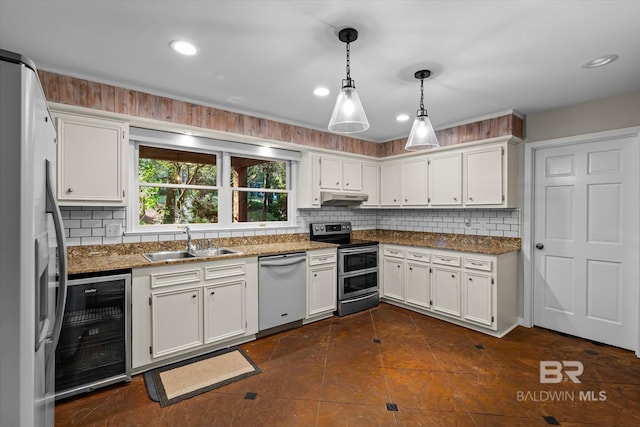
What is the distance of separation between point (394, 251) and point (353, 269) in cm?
66

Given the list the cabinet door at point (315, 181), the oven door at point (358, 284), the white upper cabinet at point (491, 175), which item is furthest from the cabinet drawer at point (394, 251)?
the cabinet door at point (315, 181)

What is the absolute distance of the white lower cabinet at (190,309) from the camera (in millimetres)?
2498

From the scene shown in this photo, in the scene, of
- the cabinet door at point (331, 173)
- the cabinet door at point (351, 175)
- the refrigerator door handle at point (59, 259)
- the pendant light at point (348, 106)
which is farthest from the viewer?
the cabinet door at point (351, 175)

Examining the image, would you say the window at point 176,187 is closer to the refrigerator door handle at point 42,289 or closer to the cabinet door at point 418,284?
the refrigerator door handle at point 42,289

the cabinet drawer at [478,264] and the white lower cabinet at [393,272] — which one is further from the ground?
the cabinet drawer at [478,264]

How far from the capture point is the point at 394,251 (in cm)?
425

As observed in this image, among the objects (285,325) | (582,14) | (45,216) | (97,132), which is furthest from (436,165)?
(45,216)

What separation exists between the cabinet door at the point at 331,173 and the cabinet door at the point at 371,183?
0.51 m

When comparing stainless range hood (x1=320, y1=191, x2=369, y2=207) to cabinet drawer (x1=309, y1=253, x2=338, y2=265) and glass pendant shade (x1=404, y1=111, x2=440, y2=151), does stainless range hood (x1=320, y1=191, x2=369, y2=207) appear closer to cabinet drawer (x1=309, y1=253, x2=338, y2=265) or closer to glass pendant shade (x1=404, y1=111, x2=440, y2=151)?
cabinet drawer (x1=309, y1=253, x2=338, y2=265)

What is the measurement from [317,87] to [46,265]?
2.44 m

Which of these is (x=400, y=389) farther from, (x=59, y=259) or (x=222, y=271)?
(x=59, y=259)

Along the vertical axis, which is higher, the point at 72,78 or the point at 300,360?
the point at 72,78

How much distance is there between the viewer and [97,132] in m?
2.55

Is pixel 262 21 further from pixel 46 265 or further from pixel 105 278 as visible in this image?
pixel 105 278
